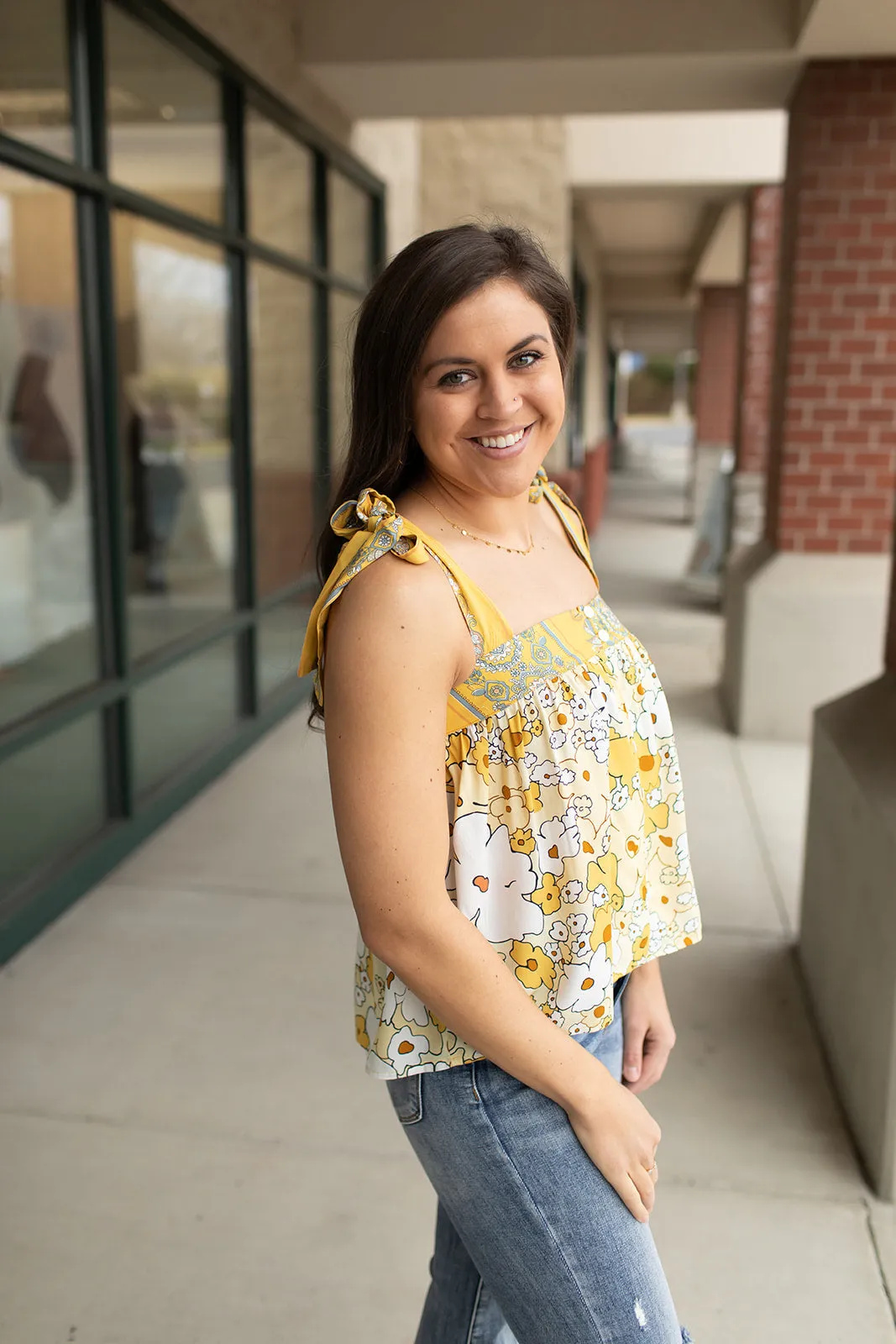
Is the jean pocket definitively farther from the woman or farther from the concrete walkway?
the concrete walkway

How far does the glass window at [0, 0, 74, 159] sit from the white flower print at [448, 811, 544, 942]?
325 cm

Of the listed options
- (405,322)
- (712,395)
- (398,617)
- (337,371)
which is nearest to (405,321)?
(405,322)

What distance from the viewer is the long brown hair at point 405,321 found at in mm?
1317

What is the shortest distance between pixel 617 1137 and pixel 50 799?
330 cm

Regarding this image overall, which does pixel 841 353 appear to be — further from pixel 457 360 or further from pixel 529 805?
pixel 529 805

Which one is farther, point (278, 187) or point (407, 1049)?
point (278, 187)

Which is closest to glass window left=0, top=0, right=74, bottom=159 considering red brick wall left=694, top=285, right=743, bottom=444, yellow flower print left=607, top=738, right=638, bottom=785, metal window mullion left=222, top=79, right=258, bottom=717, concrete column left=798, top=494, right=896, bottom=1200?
metal window mullion left=222, top=79, right=258, bottom=717

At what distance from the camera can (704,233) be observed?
570 inches

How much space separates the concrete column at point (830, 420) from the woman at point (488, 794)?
16.9 feet

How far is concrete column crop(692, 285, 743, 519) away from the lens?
669 inches

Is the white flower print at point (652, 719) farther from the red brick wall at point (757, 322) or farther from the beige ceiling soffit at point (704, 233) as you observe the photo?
the beige ceiling soffit at point (704, 233)

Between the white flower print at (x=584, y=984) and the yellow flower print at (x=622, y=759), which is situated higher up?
the yellow flower print at (x=622, y=759)

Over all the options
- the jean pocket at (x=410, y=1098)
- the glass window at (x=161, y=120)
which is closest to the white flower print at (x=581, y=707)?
the jean pocket at (x=410, y=1098)

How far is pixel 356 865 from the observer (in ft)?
4.06
